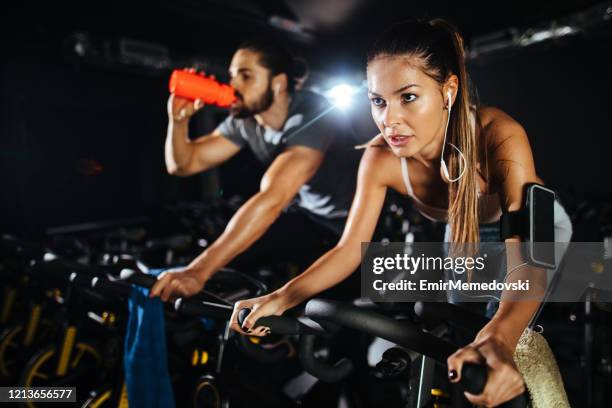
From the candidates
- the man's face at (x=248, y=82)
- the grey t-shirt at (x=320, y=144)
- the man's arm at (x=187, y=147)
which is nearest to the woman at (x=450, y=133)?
the grey t-shirt at (x=320, y=144)

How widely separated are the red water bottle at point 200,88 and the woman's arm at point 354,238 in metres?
0.56

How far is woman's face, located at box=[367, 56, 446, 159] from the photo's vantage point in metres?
0.96

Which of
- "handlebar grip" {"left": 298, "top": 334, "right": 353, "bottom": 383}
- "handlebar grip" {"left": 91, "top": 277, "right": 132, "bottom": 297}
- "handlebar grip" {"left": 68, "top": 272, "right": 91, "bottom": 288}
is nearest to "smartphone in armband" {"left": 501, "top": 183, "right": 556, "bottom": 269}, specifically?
"handlebar grip" {"left": 298, "top": 334, "right": 353, "bottom": 383}

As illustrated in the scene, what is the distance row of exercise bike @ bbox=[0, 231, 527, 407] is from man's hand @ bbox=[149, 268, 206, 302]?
0.10 ft

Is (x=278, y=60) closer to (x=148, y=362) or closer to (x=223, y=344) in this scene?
(x=223, y=344)

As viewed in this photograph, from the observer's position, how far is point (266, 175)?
1.63 m

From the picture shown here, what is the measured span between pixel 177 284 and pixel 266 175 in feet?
1.67

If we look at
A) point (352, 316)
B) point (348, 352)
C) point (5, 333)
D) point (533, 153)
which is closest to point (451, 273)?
point (533, 153)

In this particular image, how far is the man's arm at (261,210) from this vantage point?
1.49 meters

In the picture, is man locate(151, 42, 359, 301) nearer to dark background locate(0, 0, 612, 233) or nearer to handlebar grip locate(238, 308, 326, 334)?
dark background locate(0, 0, 612, 233)

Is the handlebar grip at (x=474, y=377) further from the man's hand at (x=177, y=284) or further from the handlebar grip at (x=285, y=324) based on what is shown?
the man's hand at (x=177, y=284)

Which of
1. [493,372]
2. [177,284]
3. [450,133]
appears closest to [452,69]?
[450,133]

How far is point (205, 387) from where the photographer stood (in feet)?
4.57

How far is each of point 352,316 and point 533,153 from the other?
0.60 m
